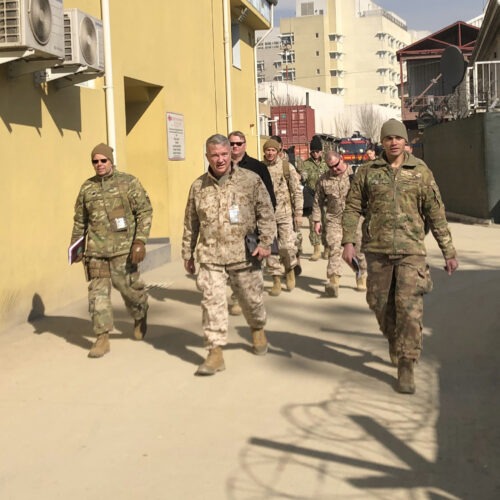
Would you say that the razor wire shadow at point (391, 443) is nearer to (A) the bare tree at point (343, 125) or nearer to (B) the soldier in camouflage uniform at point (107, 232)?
(B) the soldier in camouflage uniform at point (107, 232)

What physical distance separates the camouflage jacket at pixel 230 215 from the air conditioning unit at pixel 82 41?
3023mm

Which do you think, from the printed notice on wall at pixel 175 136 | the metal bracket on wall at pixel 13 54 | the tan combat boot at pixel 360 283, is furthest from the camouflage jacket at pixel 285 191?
the printed notice on wall at pixel 175 136

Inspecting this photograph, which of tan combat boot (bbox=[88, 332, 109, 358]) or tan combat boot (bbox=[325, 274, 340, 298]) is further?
tan combat boot (bbox=[325, 274, 340, 298])

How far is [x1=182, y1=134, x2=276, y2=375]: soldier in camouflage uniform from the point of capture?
20.9 ft

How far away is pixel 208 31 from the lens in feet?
53.2

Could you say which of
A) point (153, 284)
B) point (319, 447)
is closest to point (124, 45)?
point (153, 284)

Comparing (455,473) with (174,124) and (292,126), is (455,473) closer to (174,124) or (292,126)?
(174,124)

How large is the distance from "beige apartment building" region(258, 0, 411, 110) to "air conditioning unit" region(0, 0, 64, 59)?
107 meters

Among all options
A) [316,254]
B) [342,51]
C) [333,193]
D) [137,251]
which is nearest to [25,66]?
[137,251]

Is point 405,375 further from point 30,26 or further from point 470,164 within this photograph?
point 470,164

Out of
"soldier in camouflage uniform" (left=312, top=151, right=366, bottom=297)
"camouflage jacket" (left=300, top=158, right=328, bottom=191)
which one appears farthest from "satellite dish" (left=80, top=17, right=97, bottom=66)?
"camouflage jacket" (left=300, top=158, right=328, bottom=191)

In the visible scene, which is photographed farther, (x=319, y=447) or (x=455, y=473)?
(x=319, y=447)

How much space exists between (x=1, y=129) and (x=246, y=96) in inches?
516

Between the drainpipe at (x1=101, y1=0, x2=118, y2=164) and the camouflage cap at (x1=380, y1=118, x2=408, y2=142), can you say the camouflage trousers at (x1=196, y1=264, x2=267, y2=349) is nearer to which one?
the camouflage cap at (x1=380, y1=118, x2=408, y2=142)
